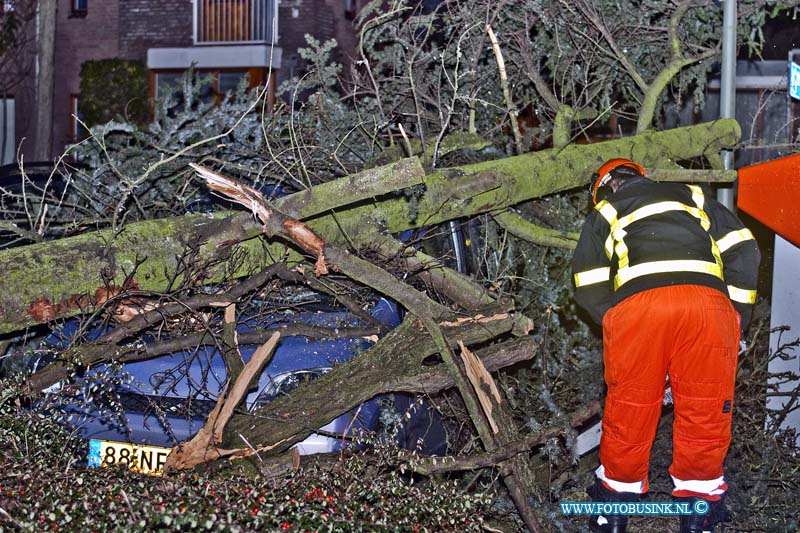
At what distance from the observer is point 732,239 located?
4.54 meters

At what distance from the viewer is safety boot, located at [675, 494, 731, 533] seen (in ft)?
13.8

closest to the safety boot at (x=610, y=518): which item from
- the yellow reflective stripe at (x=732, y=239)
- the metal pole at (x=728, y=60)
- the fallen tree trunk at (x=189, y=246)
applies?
the yellow reflective stripe at (x=732, y=239)

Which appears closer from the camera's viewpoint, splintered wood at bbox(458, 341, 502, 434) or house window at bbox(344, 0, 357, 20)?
splintered wood at bbox(458, 341, 502, 434)

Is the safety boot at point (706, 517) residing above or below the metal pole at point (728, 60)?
below

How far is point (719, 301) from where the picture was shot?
13.6 ft

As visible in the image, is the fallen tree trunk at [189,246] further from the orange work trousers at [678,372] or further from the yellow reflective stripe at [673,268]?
the orange work trousers at [678,372]

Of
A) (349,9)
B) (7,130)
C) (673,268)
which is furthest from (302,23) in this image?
(673,268)

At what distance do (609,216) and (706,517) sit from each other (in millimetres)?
1512

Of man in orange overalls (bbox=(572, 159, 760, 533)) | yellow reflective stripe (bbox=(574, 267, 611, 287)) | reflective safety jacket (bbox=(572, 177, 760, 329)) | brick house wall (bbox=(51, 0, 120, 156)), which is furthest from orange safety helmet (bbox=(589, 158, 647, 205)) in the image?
brick house wall (bbox=(51, 0, 120, 156))

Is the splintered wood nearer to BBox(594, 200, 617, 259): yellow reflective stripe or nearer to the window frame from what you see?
BBox(594, 200, 617, 259): yellow reflective stripe

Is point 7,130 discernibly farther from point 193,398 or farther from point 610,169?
point 610,169

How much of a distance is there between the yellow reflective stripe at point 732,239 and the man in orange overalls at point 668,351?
0.14m

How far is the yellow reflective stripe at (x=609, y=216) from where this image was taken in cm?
449

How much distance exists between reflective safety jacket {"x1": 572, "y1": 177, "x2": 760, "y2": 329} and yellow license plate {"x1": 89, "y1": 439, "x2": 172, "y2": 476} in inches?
86.9
